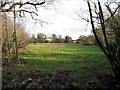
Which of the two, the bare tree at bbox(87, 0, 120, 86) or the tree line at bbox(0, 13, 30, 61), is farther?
the tree line at bbox(0, 13, 30, 61)

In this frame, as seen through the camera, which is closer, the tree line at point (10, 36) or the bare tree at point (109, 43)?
the bare tree at point (109, 43)

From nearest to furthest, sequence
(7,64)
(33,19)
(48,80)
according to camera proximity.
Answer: (48,80)
(7,64)
(33,19)

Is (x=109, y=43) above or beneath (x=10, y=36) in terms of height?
beneath

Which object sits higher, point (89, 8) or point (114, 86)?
point (89, 8)

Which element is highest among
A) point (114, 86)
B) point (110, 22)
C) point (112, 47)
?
point (110, 22)

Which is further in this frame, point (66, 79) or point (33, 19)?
point (33, 19)

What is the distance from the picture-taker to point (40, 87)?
1312cm

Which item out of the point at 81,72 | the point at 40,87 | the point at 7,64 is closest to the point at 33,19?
the point at 7,64

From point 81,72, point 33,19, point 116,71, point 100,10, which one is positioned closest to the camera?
point 100,10

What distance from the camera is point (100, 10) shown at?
12031 millimetres

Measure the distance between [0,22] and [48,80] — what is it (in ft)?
22.5

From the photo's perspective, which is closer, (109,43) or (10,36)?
(109,43)

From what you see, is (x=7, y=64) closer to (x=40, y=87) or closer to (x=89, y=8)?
(x=40, y=87)

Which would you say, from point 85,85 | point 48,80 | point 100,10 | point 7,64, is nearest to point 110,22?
point 100,10
